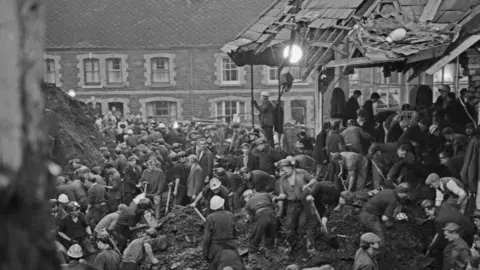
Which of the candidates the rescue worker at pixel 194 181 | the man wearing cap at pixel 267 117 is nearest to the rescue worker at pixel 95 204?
the rescue worker at pixel 194 181

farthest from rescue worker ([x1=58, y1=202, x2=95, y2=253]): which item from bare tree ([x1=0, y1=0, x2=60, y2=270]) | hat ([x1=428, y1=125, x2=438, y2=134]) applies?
bare tree ([x1=0, y1=0, x2=60, y2=270])

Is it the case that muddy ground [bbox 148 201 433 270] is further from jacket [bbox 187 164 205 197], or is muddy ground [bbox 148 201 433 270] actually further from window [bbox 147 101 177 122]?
window [bbox 147 101 177 122]

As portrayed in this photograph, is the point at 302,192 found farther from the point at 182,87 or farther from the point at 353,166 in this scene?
the point at 182,87

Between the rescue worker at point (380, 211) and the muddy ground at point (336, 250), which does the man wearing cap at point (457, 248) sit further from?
the muddy ground at point (336, 250)

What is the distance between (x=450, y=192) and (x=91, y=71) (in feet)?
97.2

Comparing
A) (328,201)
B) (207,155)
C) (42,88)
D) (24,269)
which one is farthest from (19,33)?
(207,155)

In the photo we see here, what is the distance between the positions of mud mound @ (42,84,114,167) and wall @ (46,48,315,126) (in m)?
11.1

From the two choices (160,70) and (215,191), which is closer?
(215,191)

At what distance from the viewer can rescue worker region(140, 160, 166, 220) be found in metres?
14.4

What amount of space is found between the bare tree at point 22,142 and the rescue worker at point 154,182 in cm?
1296

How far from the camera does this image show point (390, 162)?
13383 millimetres

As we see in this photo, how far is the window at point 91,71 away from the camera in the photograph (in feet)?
121

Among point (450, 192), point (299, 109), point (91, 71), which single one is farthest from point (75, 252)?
point (91, 71)

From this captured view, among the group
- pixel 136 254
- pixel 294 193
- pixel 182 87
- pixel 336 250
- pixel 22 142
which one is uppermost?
pixel 182 87
